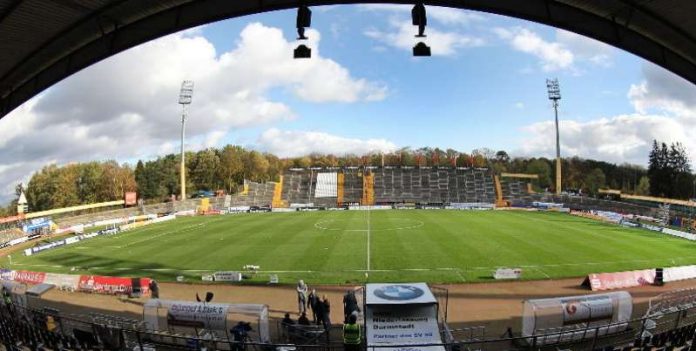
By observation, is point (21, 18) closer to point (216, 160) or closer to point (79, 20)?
point (79, 20)

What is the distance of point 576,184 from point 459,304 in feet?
478

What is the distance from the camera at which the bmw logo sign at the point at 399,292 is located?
1445cm

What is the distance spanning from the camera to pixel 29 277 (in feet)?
100

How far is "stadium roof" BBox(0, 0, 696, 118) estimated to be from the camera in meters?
11.8

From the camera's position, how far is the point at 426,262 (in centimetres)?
3166

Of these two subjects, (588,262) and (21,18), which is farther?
(588,262)

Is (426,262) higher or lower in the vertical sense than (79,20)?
lower

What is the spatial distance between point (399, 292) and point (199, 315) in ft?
21.5

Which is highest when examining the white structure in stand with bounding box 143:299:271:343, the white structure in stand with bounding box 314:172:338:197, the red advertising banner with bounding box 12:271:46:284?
the white structure in stand with bounding box 314:172:338:197

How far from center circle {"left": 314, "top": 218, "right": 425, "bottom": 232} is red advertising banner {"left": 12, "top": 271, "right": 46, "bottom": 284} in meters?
25.5

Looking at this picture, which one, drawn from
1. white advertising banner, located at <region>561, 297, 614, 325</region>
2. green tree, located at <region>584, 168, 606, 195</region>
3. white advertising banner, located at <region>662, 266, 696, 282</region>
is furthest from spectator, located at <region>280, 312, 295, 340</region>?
green tree, located at <region>584, 168, 606, 195</region>

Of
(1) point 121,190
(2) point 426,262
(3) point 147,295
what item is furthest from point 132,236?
(1) point 121,190

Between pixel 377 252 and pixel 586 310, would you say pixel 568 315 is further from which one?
pixel 377 252

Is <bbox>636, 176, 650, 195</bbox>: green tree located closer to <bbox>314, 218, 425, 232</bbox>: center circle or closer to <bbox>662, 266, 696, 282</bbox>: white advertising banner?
<bbox>314, 218, 425, 232</bbox>: center circle
